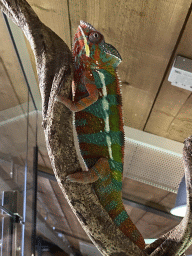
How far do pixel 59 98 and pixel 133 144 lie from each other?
1.54 metres

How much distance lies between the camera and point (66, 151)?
48 cm

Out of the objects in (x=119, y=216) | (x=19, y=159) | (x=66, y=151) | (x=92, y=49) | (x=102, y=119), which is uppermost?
(x=19, y=159)

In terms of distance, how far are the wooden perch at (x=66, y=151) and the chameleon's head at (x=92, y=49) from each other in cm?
4

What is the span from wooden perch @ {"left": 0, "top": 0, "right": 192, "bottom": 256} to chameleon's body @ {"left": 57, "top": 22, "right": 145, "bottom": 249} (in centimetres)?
4

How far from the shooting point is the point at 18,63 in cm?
152

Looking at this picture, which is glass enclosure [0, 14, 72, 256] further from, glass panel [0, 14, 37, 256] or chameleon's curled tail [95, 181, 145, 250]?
chameleon's curled tail [95, 181, 145, 250]

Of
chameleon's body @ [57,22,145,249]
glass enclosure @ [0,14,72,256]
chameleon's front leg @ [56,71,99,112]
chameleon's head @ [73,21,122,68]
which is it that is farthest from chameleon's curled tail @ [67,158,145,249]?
glass enclosure @ [0,14,72,256]

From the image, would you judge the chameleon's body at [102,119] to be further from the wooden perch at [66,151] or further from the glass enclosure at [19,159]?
the glass enclosure at [19,159]

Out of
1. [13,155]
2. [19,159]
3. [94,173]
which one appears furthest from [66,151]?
[19,159]

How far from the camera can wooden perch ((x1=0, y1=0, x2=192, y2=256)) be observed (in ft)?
1.58

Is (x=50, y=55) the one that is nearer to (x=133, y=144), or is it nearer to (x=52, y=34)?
(x=52, y=34)

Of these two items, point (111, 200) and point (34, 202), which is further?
point (34, 202)

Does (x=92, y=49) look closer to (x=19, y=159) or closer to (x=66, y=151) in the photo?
(x=66, y=151)

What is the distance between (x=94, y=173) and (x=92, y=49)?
11.4 inches
